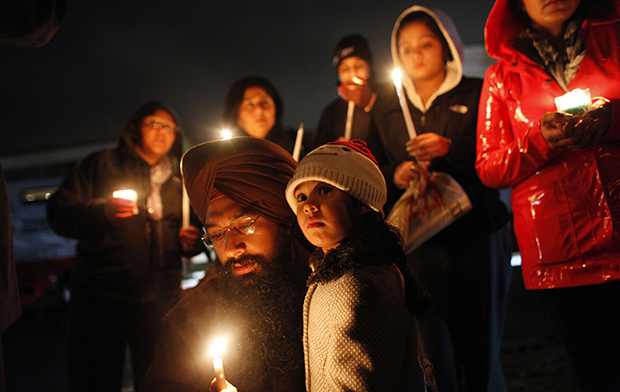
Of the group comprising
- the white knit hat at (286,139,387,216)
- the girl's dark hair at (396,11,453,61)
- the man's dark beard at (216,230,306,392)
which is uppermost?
the girl's dark hair at (396,11,453,61)

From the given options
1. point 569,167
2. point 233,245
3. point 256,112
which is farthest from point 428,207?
point 256,112

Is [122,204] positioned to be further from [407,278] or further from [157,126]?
[407,278]

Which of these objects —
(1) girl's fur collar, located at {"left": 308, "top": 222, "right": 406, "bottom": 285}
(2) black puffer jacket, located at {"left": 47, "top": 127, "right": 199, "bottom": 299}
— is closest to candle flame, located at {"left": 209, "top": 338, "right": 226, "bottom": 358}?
(1) girl's fur collar, located at {"left": 308, "top": 222, "right": 406, "bottom": 285}

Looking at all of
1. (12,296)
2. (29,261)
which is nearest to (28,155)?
(29,261)

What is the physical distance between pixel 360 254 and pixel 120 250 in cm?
232

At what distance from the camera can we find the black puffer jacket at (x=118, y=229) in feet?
9.71

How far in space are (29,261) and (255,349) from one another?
12.1 meters

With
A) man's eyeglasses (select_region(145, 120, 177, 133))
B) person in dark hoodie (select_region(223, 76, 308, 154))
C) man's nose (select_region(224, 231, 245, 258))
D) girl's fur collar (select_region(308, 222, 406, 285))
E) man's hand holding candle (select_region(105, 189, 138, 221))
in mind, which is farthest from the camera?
man's eyeglasses (select_region(145, 120, 177, 133))

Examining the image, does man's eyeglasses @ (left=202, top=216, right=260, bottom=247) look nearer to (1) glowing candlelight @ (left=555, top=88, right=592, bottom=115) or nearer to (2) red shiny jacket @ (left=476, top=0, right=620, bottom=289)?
(2) red shiny jacket @ (left=476, top=0, right=620, bottom=289)

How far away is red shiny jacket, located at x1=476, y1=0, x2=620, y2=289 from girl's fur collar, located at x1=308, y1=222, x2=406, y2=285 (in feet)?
2.51

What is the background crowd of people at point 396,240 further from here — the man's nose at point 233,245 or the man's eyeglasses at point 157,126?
the man's eyeglasses at point 157,126

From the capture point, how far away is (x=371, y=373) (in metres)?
1.29

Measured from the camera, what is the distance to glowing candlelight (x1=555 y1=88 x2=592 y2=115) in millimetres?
1639

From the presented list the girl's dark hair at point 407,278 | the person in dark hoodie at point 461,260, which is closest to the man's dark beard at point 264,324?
the girl's dark hair at point 407,278
